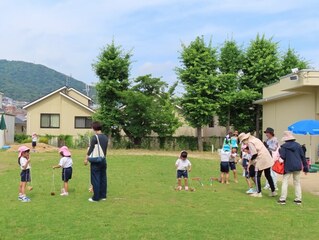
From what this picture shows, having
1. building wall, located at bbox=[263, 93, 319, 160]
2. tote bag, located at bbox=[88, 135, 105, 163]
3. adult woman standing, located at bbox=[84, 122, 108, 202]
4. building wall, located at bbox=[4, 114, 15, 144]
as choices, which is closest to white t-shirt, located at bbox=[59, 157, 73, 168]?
adult woman standing, located at bbox=[84, 122, 108, 202]

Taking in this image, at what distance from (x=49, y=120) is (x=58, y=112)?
1253 millimetres

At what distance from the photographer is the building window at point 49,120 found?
141ft

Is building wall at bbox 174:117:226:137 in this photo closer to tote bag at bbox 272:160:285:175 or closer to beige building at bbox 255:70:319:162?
beige building at bbox 255:70:319:162

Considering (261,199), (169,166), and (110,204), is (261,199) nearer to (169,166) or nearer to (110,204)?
(110,204)

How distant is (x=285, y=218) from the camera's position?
8086 millimetres

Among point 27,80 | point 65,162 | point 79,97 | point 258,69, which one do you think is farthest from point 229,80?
point 27,80

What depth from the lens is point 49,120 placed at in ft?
141

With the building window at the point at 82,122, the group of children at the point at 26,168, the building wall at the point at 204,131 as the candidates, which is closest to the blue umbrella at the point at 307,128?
the group of children at the point at 26,168

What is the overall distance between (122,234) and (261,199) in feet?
16.5

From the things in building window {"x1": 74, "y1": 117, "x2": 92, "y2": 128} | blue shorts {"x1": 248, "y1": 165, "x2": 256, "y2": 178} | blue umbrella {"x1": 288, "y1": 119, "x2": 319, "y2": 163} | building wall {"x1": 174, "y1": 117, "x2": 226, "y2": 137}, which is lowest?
blue shorts {"x1": 248, "y1": 165, "x2": 256, "y2": 178}

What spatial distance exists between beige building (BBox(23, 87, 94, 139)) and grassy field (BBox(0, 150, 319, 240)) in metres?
30.3

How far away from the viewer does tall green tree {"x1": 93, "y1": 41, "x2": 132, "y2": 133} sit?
1411 inches

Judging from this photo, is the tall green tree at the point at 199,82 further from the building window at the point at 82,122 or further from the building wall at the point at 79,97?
the building wall at the point at 79,97

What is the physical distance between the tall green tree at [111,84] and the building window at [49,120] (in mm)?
8260
